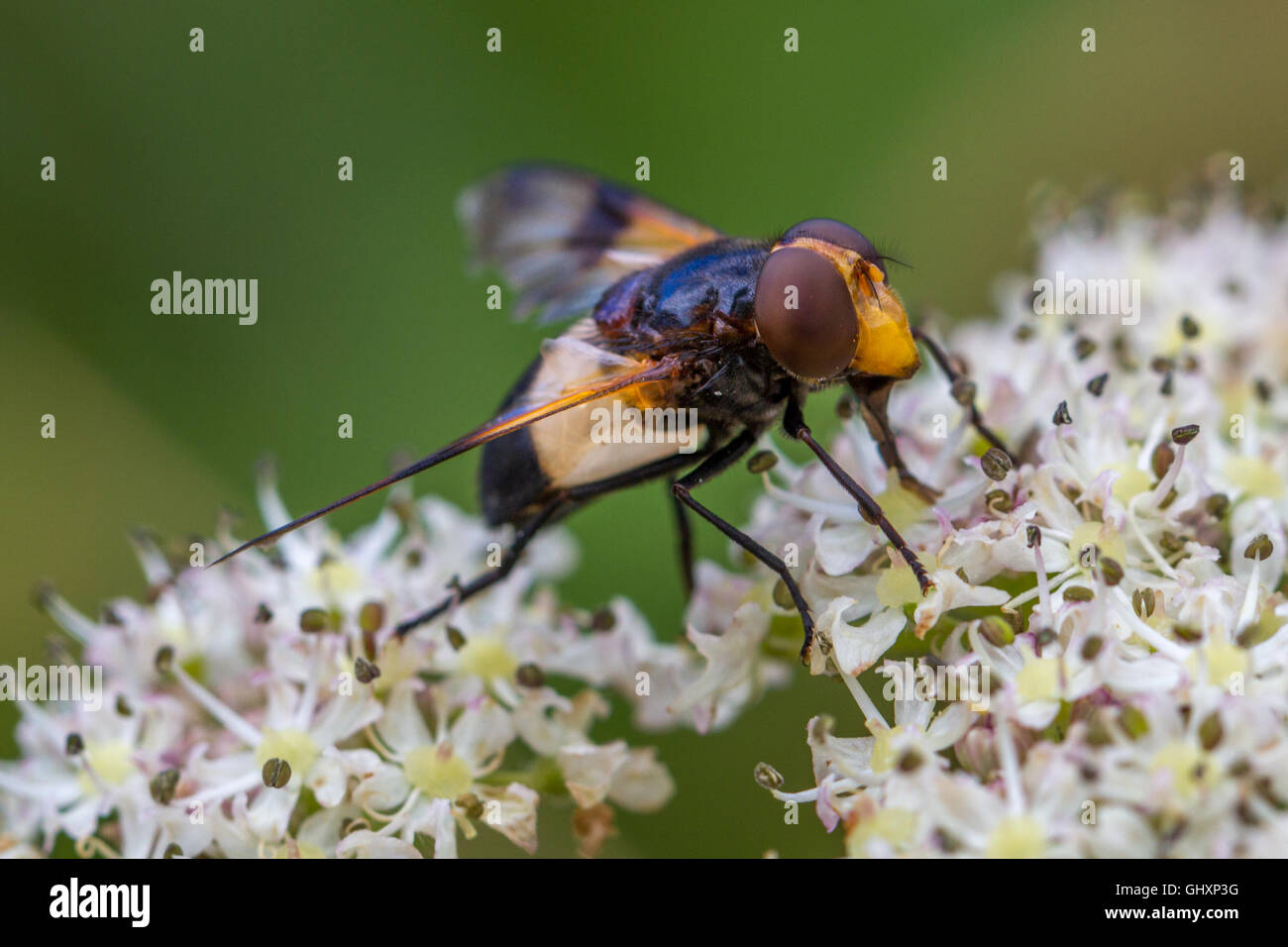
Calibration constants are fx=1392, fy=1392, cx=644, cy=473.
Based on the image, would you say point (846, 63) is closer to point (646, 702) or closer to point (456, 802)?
point (646, 702)

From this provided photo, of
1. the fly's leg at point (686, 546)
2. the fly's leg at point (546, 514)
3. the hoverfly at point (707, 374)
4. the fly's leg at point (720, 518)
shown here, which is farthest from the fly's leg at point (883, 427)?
the fly's leg at point (686, 546)

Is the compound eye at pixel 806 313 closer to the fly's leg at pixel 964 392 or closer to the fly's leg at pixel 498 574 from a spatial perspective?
the fly's leg at pixel 964 392

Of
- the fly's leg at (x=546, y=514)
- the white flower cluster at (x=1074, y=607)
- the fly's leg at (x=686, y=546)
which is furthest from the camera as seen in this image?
the fly's leg at (x=686, y=546)

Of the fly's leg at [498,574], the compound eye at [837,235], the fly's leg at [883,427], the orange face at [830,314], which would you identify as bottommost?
the fly's leg at [498,574]

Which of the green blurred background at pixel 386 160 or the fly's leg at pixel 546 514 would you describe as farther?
the green blurred background at pixel 386 160

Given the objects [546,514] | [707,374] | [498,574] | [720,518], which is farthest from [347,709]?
[707,374]

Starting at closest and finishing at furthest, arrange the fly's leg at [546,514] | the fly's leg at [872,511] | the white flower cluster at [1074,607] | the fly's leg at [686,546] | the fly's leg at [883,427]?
the white flower cluster at [1074,607], the fly's leg at [872,511], the fly's leg at [883,427], the fly's leg at [546,514], the fly's leg at [686,546]
